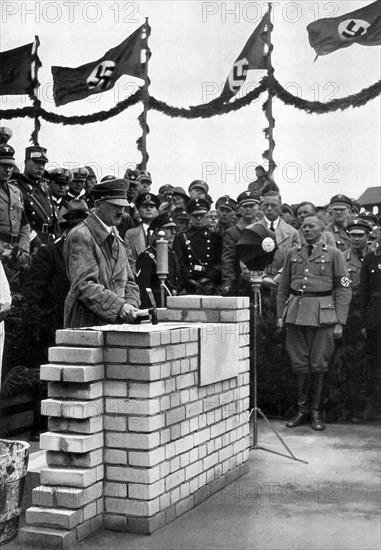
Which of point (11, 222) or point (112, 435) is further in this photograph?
point (11, 222)

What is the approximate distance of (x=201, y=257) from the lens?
863cm

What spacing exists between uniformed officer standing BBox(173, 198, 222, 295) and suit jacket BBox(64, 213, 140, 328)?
120 inches

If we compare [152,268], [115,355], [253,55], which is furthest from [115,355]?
[253,55]

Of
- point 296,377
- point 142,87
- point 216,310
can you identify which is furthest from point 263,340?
point 142,87

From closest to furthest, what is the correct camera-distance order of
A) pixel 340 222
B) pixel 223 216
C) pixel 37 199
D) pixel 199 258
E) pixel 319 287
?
pixel 319 287, pixel 37 199, pixel 199 258, pixel 340 222, pixel 223 216

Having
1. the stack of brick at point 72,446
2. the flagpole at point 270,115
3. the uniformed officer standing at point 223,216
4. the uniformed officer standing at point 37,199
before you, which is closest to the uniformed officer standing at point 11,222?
the uniformed officer standing at point 37,199

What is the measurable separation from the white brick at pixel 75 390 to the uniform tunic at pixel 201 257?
4.37 m

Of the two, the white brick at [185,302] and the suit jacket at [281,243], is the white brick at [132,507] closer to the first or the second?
the white brick at [185,302]

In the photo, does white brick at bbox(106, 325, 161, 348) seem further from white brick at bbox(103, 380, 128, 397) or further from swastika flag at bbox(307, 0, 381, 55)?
swastika flag at bbox(307, 0, 381, 55)

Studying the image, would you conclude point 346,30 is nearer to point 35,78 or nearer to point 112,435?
point 35,78

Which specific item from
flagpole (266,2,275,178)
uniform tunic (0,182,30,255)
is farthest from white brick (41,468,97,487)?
flagpole (266,2,275,178)

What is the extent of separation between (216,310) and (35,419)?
2.14 meters

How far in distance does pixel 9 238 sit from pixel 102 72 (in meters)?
6.03

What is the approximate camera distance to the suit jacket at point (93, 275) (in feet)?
16.7
